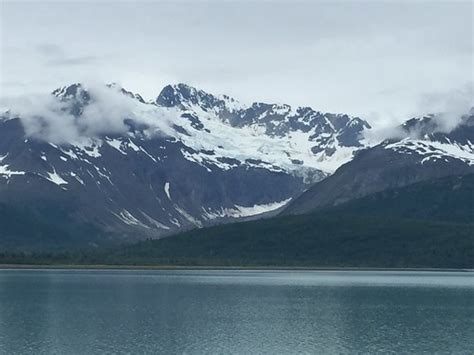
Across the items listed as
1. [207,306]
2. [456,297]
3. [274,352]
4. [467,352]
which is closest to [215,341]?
[274,352]

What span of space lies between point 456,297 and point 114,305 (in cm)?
6486

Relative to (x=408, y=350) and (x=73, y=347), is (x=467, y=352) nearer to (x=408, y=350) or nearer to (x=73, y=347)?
(x=408, y=350)

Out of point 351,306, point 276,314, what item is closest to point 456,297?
point 351,306

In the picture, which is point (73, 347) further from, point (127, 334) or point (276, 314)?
point (276, 314)

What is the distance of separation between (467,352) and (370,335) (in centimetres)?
1803

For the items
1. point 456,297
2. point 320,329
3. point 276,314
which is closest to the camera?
point 320,329

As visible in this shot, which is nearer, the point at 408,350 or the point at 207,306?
the point at 408,350

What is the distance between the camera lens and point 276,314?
5945 inches

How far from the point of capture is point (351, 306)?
544 ft

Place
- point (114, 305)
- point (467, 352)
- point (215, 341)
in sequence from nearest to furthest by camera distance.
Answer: point (467, 352) < point (215, 341) < point (114, 305)

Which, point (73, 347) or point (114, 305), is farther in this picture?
point (114, 305)

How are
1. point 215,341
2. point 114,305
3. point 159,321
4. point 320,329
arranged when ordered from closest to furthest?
1. point 215,341
2. point 320,329
3. point 159,321
4. point 114,305

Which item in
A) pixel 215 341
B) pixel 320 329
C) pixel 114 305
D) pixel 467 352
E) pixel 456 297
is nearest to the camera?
pixel 467 352

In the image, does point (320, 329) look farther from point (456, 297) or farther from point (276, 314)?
point (456, 297)
